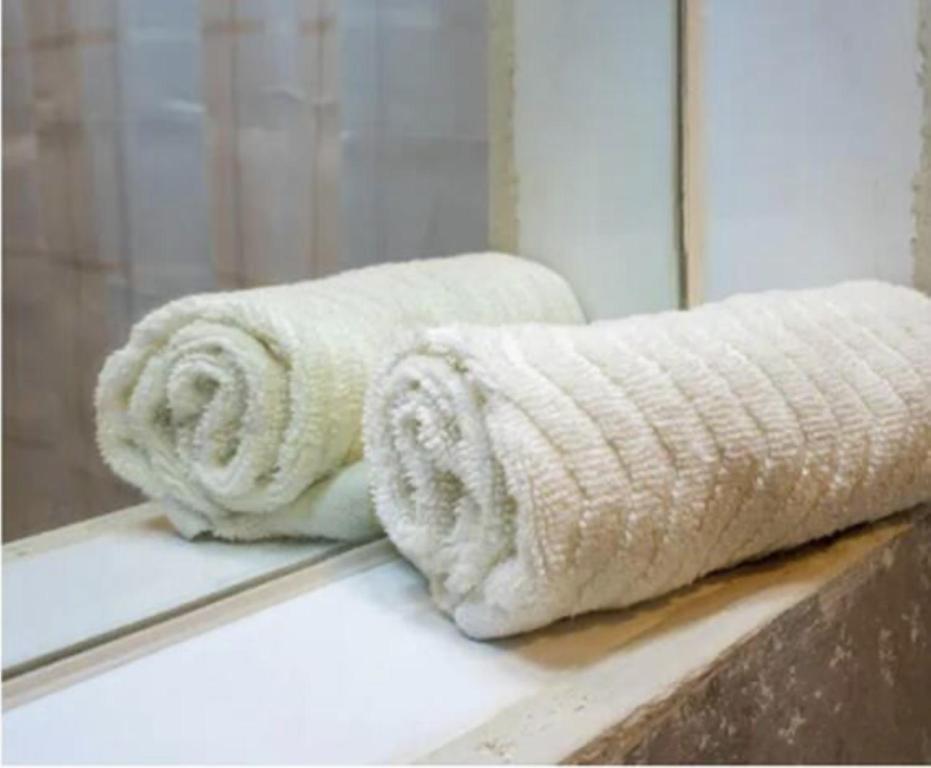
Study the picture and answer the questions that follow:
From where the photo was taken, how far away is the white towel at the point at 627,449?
0.63 metres

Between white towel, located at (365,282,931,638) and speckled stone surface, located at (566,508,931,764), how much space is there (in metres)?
0.05

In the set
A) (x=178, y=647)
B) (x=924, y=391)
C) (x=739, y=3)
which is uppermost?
(x=739, y=3)

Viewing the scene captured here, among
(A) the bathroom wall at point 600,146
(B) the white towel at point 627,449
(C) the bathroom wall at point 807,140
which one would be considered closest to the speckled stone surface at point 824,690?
(B) the white towel at point 627,449

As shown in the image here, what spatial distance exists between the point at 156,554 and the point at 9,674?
0.63 ft

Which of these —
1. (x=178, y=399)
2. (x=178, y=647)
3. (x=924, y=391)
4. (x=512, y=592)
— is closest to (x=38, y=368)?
(x=178, y=399)

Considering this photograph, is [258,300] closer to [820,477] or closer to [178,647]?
[178,647]

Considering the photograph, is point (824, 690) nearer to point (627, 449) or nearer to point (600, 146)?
point (627, 449)

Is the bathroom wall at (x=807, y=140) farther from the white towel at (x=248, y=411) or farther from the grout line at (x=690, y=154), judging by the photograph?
the white towel at (x=248, y=411)

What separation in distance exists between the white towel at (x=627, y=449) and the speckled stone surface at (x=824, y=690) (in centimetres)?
5

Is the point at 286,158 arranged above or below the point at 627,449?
above

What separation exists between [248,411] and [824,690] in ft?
1.32

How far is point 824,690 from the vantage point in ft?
2.30

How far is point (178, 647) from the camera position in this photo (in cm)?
66

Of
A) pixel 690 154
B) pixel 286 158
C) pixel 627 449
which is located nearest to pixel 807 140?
pixel 690 154
